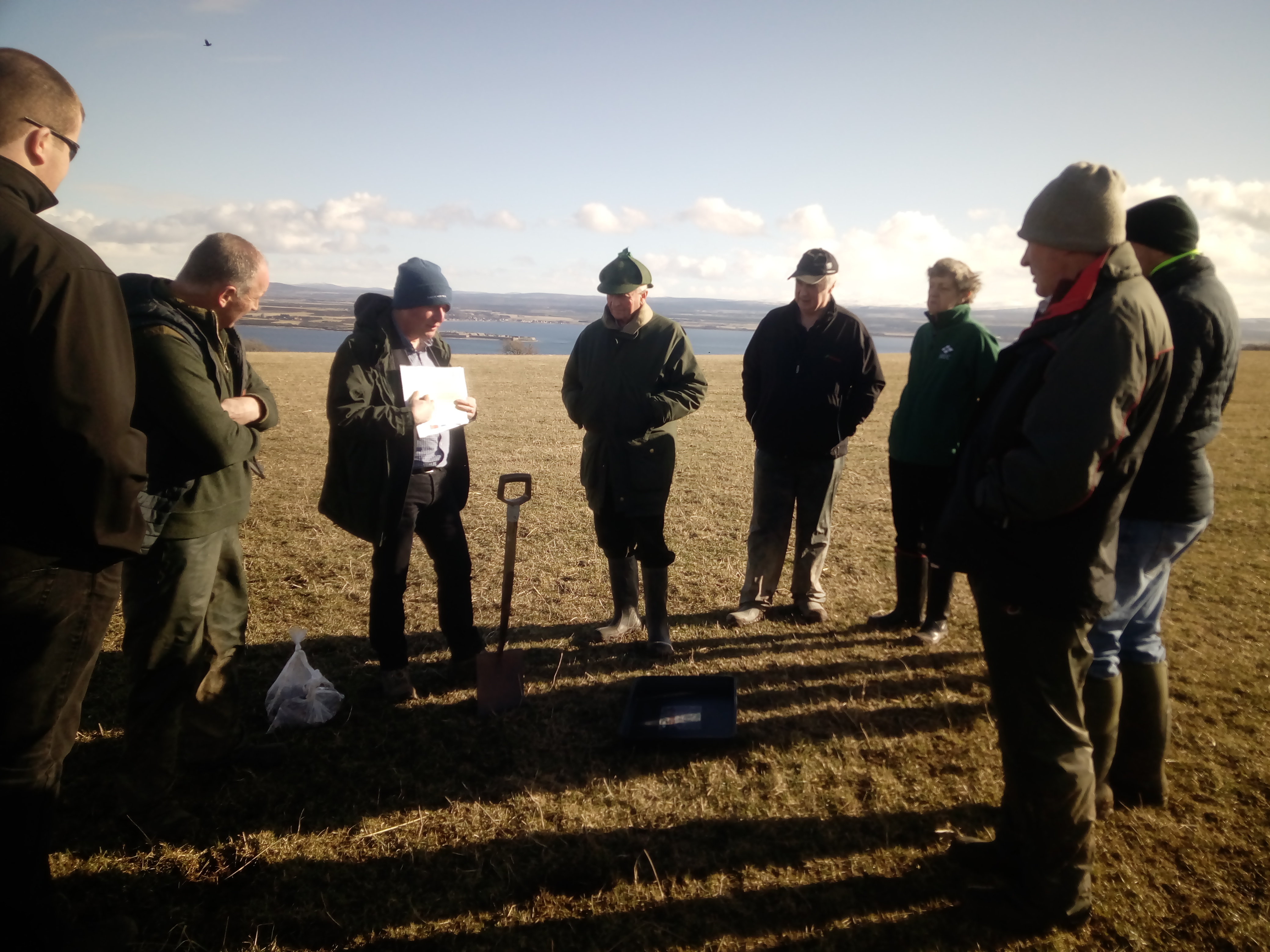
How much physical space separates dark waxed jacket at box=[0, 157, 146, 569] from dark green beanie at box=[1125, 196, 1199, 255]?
3701 mm

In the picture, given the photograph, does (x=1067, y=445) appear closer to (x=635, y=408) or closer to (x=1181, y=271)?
(x=1181, y=271)

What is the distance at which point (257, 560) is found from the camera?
6.43 metres

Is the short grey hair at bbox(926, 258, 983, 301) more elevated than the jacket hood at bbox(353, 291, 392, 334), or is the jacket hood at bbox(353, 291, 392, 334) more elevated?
the short grey hair at bbox(926, 258, 983, 301)

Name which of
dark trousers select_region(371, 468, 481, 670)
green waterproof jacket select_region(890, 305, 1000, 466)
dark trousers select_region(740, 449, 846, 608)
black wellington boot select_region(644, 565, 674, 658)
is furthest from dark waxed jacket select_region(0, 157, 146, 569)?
green waterproof jacket select_region(890, 305, 1000, 466)

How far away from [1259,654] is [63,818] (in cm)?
707

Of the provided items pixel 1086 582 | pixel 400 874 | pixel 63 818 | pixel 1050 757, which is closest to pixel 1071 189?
pixel 1086 582

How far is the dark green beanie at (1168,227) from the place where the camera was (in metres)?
2.93

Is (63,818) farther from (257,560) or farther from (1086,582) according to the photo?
(1086,582)

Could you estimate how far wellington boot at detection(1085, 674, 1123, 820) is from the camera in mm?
2898

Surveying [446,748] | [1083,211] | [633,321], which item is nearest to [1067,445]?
[1083,211]

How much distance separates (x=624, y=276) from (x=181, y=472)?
8.78ft

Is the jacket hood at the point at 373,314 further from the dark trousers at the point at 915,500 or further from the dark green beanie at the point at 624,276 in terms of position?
the dark trousers at the point at 915,500

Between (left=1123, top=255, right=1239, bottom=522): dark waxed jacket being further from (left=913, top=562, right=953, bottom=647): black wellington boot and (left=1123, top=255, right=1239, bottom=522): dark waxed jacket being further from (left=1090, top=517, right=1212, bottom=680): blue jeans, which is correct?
(left=913, top=562, right=953, bottom=647): black wellington boot

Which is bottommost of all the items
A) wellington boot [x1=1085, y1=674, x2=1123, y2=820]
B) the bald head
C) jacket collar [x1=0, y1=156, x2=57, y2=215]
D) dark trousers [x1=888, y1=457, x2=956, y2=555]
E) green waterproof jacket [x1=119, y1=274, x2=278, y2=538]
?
wellington boot [x1=1085, y1=674, x2=1123, y2=820]
